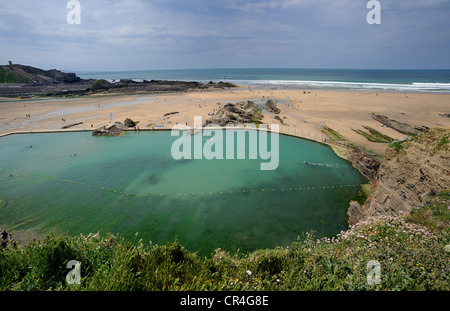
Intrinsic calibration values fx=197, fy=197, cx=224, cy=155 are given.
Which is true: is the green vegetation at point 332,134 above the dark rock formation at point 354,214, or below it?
above

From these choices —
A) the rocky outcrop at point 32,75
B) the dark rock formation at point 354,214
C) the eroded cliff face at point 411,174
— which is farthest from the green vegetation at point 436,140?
the rocky outcrop at point 32,75

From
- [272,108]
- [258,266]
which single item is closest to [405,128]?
[272,108]

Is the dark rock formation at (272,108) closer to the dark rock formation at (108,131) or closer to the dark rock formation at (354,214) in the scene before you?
the dark rock formation at (108,131)

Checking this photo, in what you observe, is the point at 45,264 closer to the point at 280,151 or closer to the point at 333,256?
the point at 333,256

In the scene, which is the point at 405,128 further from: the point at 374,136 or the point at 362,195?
the point at 362,195

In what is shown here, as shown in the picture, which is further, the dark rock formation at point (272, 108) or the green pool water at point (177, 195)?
the dark rock formation at point (272, 108)

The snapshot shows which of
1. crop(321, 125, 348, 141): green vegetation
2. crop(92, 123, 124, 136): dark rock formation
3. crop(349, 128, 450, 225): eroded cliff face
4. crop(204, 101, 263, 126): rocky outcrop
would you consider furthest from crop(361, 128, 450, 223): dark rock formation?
crop(92, 123, 124, 136): dark rock formation

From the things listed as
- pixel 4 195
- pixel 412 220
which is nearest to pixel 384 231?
pixel 412 220
